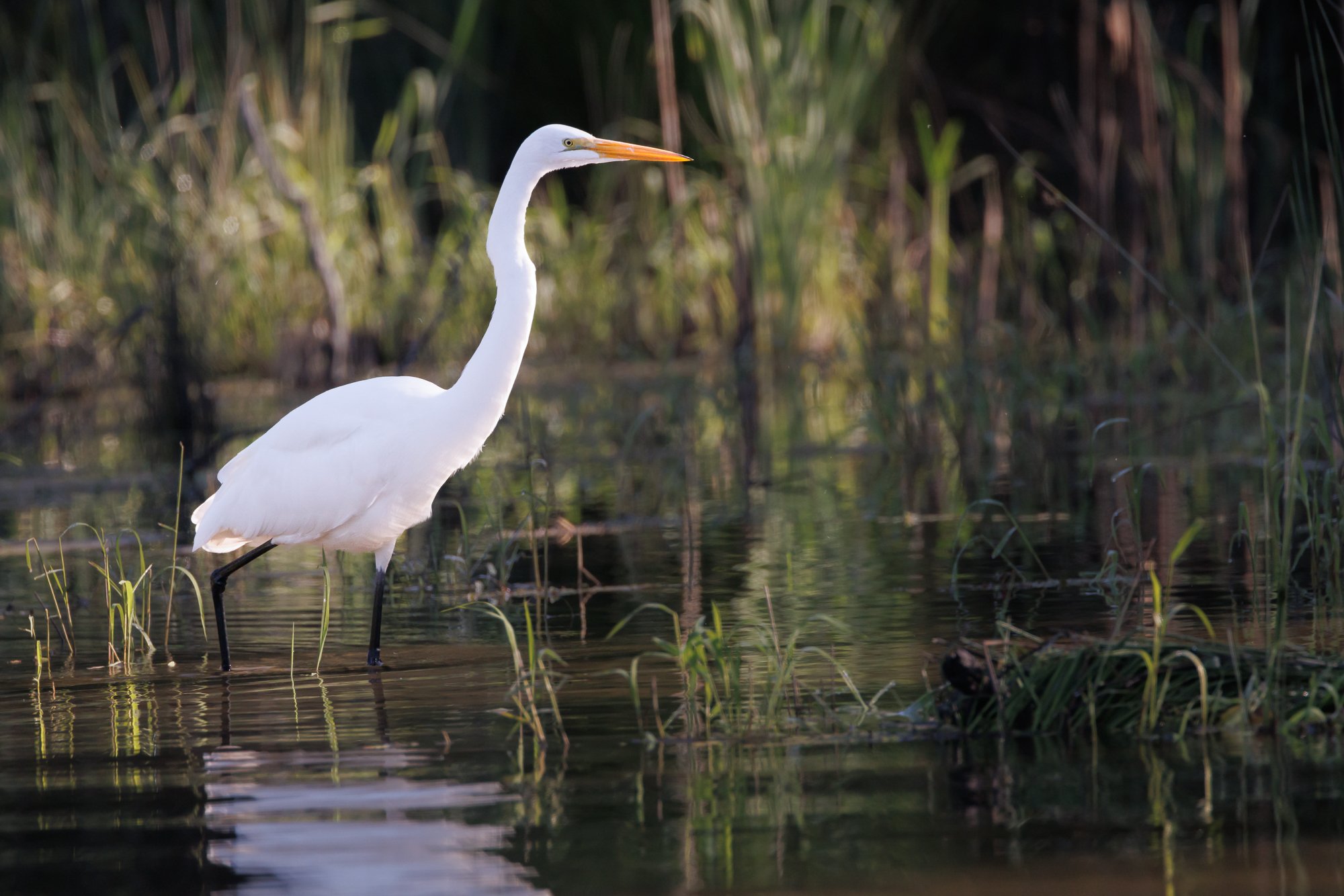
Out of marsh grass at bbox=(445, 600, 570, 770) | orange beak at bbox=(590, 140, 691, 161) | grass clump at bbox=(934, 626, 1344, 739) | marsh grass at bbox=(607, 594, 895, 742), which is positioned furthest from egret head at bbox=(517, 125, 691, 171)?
grass clump at bbox=(934, 626, 1344, 739)

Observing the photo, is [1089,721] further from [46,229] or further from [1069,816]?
[46,229]

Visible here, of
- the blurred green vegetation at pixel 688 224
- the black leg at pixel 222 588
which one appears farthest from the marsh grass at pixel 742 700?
the blurred green vegetation at pixel 688 224

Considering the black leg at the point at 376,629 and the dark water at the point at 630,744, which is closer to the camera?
the dark water at the point at 630,744

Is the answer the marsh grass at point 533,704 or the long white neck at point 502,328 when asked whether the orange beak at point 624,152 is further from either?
the marsh grass at point 533,704

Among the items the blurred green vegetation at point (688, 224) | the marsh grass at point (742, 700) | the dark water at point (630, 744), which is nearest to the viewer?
the dark water at point (630, 744)

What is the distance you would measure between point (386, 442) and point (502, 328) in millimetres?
423

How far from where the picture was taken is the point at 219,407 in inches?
415

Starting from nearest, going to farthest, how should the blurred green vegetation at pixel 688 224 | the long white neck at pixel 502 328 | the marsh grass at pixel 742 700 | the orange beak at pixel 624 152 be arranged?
the marsh grass at pixel 742 700
the long white neck at pixel 502 328
the orange beak at pixel 624 152
the blurred green vegetation at pixel 688 224

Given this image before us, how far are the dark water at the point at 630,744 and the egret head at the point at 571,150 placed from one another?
111cm

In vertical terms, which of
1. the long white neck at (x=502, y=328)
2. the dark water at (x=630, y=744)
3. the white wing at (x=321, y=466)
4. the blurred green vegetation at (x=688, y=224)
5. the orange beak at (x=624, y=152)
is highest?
the blurred green vegetation at (x=688, y=224)

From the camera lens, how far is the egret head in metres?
4.78

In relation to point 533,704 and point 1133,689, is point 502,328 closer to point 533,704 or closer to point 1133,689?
point 533,704

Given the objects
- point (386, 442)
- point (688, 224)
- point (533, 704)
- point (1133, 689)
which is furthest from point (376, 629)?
point (688, 224)

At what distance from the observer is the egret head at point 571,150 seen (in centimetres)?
478
